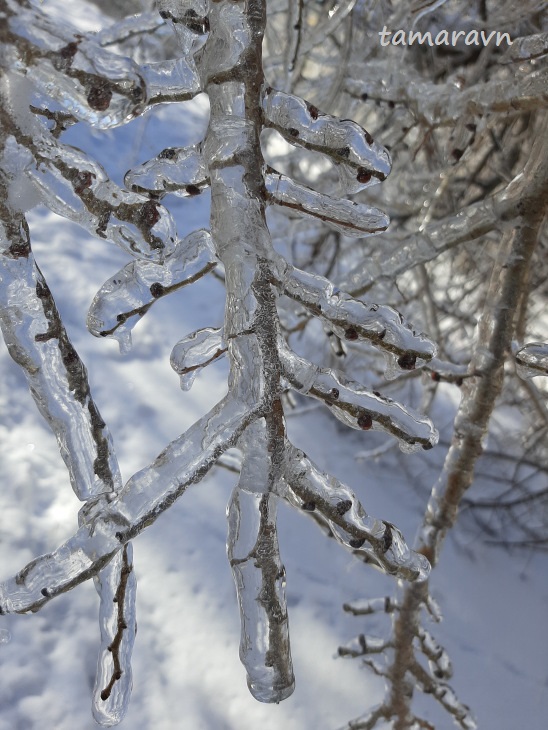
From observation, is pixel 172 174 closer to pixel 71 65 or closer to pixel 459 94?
pixel 71 65

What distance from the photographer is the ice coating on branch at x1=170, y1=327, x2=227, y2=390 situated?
0.33m

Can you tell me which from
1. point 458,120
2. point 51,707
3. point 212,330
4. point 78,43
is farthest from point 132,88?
point 51,707

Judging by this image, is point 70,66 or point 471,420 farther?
point 471,420

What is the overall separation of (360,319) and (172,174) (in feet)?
0.36

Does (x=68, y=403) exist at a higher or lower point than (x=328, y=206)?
lower

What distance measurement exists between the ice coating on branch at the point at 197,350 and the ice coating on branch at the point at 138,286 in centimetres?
4

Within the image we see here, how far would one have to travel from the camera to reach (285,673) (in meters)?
0.31

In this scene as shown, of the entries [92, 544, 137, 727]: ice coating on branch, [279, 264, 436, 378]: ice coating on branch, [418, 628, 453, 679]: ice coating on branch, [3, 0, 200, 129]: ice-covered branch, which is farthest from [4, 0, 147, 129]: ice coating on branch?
[418, 628, 453, 679]: ice coating on branch

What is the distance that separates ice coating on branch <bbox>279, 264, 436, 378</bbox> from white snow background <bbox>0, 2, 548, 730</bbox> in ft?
2.93

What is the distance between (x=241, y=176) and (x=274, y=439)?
4.7 inches

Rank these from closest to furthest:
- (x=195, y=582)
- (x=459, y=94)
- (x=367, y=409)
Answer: (x=367, y=409) < (x=459, y=94) < (x=195, y=582)

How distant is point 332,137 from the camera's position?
0.98 ft

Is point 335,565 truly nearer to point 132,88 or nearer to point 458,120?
point 458,120

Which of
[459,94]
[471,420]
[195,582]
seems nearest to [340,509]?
[471,420]
